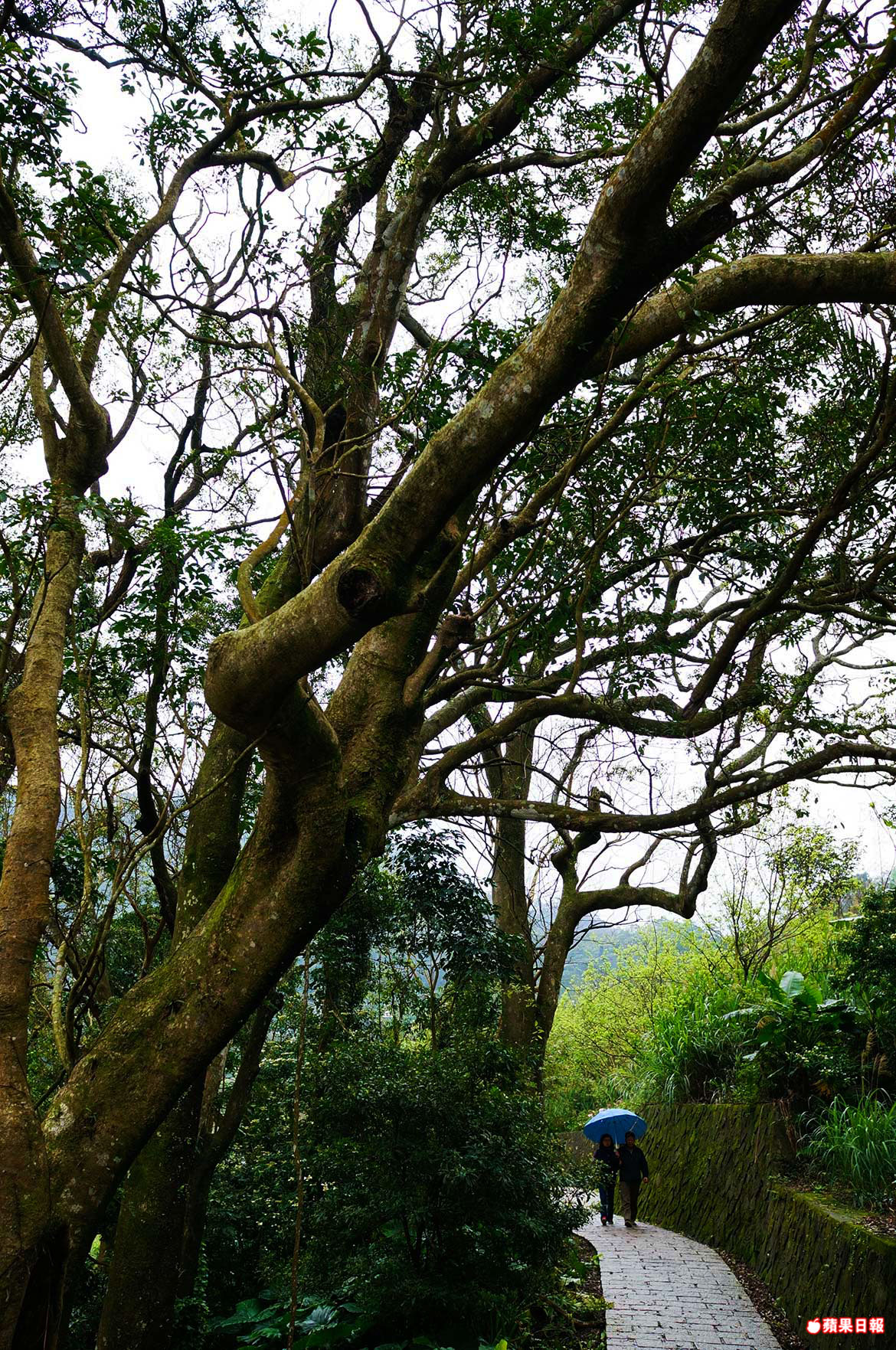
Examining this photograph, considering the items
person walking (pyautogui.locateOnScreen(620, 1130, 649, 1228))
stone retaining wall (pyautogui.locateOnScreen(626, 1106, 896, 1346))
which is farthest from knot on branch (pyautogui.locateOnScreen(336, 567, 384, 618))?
person walking (pyautogui.locateOnScreen(620, 1130, 649, 1228))

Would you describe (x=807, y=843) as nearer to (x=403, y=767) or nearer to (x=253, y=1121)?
(x=253, y=1121)

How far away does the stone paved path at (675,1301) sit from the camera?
7156 mm

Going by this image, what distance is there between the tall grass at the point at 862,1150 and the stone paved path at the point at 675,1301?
1.28 m

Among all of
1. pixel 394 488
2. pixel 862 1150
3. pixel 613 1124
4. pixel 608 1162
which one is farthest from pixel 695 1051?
pixel 394 488

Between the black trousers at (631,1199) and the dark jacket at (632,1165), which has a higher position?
the dark jacket at (632,1165)

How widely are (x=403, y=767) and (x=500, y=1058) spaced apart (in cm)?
458

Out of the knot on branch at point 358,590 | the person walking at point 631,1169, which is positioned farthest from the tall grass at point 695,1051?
the knot on branch at point 358,590

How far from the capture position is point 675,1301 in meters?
8.20

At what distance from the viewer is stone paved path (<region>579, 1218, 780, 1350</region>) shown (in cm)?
716

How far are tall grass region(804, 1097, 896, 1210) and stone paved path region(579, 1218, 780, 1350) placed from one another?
1281 millimetres

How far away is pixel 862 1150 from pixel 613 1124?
650cm

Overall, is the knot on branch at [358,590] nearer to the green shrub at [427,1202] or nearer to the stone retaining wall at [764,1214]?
the green shrub at [427,1202]

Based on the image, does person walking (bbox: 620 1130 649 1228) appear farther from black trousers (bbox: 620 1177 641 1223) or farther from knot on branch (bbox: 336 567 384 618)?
knot on branch (bbox: 336 567 384 618)

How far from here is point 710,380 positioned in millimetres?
7012
